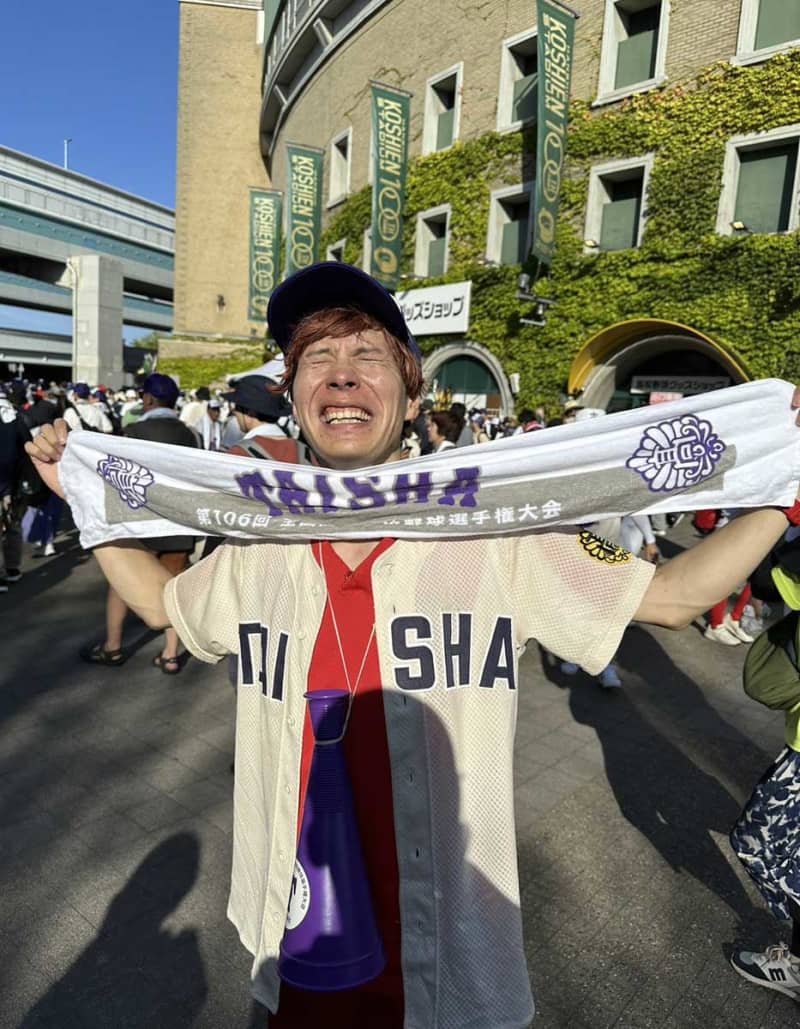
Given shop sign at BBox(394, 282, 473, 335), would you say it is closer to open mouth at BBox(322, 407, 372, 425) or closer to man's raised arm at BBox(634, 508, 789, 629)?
open mouth at BBox(322, 407, 372, 425)

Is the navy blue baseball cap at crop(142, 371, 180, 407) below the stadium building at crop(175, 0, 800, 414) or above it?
below

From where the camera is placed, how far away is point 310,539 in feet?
5.39

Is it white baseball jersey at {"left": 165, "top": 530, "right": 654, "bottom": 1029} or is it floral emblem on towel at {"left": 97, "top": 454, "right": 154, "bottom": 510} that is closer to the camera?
white baseball jersey at {"left": 165, "top": 530, "right": 654, "bottom": 1029}

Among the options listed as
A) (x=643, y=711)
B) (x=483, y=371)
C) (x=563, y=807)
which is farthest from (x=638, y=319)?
(x=563, y=807)

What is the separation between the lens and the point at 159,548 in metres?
4.91

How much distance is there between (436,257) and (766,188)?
884 centimetres

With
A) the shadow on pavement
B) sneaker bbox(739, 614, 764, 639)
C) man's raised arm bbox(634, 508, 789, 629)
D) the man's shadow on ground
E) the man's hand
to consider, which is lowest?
the shadow on pavement

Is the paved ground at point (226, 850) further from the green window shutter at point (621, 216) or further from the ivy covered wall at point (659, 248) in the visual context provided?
the green window shutter at point (621, 216)

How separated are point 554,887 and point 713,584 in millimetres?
2277

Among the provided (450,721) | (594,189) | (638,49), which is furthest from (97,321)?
(450,721)

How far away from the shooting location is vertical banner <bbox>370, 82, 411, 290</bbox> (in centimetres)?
1742

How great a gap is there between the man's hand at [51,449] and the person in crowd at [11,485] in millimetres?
5334

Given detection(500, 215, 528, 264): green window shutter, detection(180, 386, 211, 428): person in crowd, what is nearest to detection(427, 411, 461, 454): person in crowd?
detection(180, 386, 211, 428): person in crowd

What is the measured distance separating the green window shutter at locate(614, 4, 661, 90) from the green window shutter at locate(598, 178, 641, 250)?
200 centimetres
